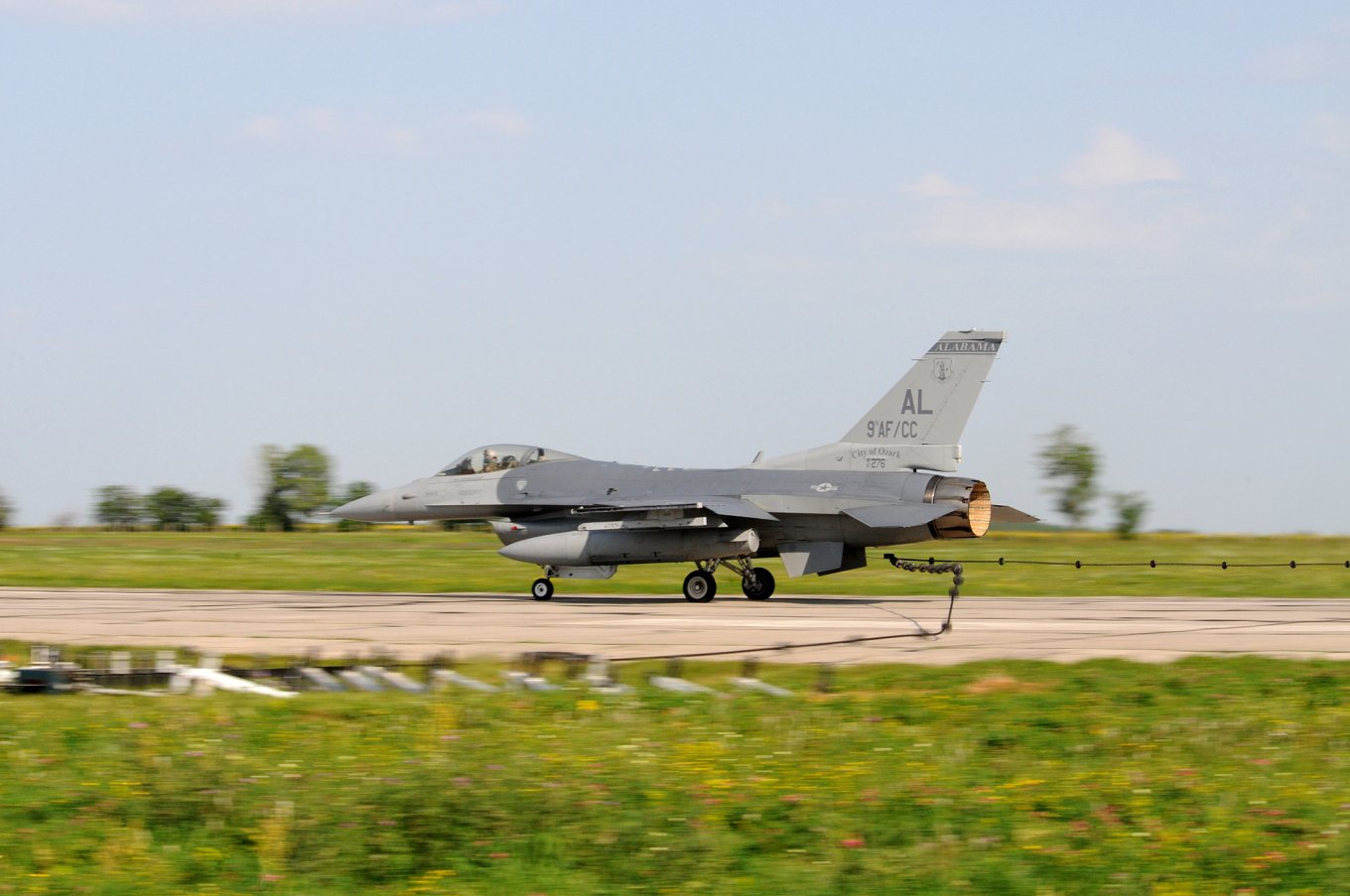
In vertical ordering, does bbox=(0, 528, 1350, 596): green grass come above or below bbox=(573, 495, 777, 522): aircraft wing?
below

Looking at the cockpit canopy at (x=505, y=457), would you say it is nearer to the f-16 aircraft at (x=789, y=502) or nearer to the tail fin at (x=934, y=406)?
the f-16 aircraft at (x=789, y=502)

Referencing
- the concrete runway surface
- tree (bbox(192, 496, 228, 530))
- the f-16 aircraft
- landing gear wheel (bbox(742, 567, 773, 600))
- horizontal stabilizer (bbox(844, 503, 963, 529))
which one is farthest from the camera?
tree (bbox(192, 496, 228, 530))

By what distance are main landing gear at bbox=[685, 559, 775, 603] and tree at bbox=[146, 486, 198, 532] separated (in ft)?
189

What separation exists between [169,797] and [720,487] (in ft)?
70.0

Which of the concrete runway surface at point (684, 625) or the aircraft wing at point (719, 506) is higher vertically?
Answer: the aircraft wing at point (719, 506)

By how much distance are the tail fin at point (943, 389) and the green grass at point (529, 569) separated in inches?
188

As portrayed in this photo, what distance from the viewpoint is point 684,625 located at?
21.2m

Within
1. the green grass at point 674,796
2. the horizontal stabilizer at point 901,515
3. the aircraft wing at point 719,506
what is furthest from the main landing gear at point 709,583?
the green grass at point 674,796

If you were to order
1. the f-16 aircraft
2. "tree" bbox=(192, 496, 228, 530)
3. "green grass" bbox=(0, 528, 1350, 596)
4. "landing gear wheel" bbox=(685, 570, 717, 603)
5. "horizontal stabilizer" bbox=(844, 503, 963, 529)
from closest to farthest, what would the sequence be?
"horizontal stabilizer" bbox=(844, 503, 963, 529) → the f-16 aircraft → "landing gear wheel" bbox=(685, 570, 717, 603) → "green grass" bbox=(0, 528, 1350, 596) → "tree" bbox=(192, 496, 228, 530)

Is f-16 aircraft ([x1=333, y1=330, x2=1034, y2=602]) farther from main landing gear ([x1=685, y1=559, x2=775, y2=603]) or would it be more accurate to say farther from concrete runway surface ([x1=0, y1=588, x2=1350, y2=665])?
concrete runway surface ([x1=0, y1=588, x2=1350, y2=665])

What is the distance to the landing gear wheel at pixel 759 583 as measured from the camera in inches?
1159

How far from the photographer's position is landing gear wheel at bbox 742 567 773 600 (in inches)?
1159

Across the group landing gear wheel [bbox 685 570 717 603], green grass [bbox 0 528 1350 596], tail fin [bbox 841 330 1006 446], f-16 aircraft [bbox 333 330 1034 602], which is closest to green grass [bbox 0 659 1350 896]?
f-16 aircraft [bbox 333 330 1034 602]

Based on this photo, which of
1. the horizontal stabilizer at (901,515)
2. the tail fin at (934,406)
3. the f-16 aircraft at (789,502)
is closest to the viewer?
the horizontal stabilizer at (901,515)
